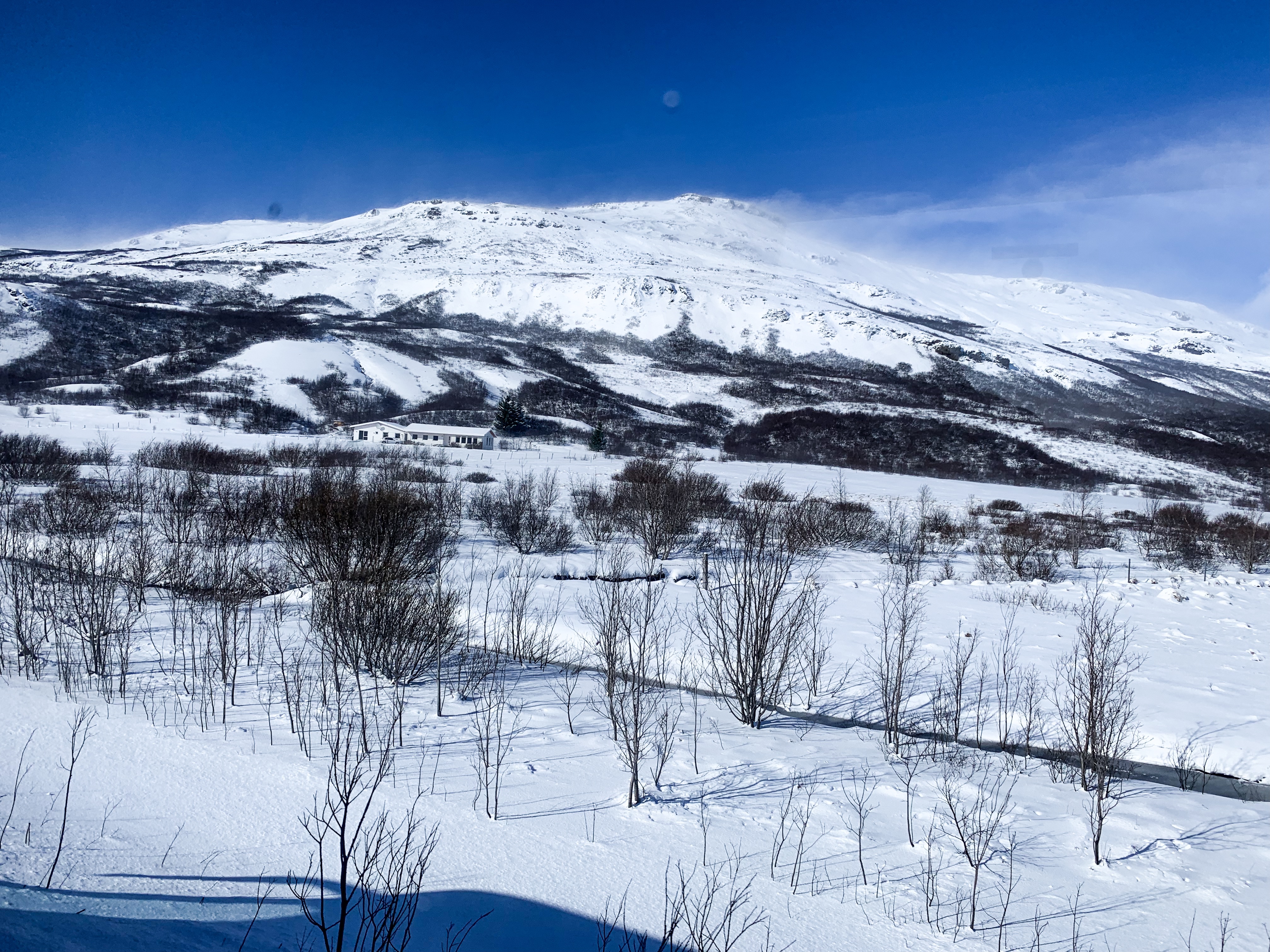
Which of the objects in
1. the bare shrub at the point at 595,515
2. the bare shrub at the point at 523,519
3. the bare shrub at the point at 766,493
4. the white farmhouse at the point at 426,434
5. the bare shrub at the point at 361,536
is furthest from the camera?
the white farmhouse at the point at 426,434

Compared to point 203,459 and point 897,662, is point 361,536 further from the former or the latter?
point 203,459

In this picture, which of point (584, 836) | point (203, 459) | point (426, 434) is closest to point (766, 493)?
point (584, 836)

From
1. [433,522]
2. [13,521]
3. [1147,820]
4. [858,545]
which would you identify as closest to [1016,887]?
[1147,820]

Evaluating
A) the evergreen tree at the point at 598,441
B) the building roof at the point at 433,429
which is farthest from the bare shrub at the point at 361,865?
the building roof at the point at 433,429

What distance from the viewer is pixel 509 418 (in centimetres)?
7194

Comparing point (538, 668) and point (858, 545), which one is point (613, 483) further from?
point (538, 668)

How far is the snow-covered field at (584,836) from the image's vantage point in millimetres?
3631

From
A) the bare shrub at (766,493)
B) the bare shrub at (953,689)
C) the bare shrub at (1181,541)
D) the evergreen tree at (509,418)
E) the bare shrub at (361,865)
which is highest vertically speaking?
the evergreen tree at (509,418)

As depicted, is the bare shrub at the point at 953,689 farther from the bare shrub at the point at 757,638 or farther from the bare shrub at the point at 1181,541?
the bare shrub at the point at 1181,541

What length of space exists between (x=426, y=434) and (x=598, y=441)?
1540 centimetres

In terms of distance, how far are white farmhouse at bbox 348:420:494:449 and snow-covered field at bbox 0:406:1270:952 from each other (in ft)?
170

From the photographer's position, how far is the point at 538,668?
1011 cm

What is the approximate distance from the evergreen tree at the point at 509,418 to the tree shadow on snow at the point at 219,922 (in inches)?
2737

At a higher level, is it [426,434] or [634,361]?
[634,361]
